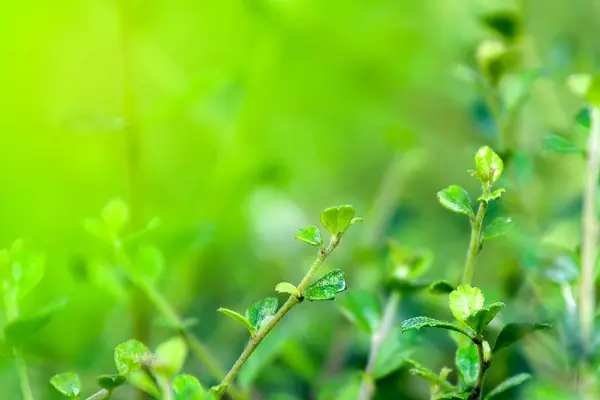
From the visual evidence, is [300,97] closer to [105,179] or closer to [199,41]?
[199,41]

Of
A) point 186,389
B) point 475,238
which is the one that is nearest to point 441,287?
point 475,238

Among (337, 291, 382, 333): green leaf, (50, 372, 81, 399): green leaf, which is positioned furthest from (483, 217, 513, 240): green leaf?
(50, 372, 81, 399): green leaf

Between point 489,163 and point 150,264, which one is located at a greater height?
point 489,163

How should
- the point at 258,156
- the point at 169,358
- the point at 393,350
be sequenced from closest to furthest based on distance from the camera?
the point at 169,358
the point at 393,350
the point at 258,156

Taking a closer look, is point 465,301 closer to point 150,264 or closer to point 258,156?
point 150,264

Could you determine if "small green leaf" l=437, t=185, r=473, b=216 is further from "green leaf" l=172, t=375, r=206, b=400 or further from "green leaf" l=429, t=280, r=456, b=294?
"green leaf" l=172, t=375, r=206, b=400

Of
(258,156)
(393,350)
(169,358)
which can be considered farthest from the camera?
(258,156)
